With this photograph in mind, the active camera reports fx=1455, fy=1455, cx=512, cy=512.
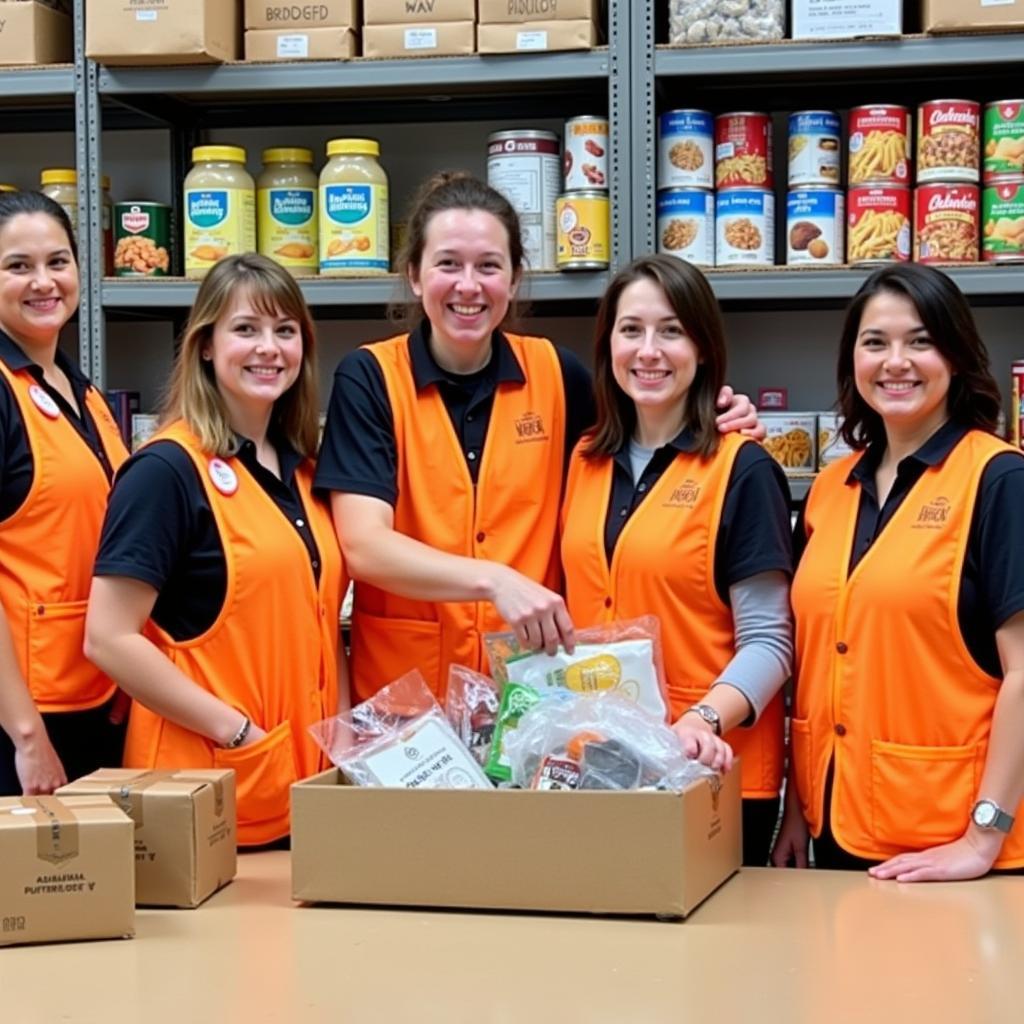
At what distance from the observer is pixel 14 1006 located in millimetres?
1392

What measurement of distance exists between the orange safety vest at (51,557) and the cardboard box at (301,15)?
1054 millimetres

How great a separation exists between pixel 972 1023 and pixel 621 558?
0.94 metres

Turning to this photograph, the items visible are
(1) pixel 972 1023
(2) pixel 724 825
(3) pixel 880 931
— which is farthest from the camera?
(2) pixel 724 825

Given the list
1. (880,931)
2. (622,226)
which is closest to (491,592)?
(880,931)

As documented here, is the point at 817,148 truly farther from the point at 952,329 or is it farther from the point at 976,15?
the point at 952,329

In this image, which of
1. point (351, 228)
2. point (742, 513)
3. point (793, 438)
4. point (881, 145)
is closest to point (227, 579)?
point (742, 513)

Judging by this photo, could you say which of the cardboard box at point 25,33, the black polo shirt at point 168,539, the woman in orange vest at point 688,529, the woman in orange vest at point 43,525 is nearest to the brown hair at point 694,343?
the woman in orange vest at point 688,529

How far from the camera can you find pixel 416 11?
2.91 metres

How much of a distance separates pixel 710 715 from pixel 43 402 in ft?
3.80

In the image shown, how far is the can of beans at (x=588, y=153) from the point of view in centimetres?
289

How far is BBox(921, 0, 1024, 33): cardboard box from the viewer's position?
2732mm

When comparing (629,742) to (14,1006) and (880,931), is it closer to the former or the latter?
(880,931)

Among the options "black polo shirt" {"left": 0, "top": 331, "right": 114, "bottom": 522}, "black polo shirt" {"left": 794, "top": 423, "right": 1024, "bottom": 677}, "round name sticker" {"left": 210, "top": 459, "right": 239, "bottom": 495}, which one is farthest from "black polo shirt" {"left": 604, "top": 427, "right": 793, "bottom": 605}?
"black polo shirt" {"left": 0, "top": 331, "right": 114, "bottom": 522}

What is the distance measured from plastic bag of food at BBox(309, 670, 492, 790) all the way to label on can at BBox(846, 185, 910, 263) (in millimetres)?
1498
